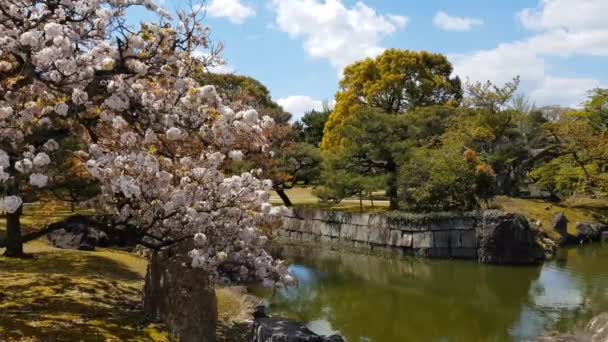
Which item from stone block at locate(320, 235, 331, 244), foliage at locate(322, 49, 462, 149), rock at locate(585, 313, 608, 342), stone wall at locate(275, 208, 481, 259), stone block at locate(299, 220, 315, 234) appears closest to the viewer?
rock at locate(585, 313, 608, 342)

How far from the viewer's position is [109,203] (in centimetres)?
794

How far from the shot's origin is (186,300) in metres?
7.86

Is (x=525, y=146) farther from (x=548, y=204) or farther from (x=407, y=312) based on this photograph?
(x=407, y=312)

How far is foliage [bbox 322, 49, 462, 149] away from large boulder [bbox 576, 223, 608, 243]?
46.6 feet

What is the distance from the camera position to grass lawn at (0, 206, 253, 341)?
24.6 ft

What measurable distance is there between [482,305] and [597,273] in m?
6.29

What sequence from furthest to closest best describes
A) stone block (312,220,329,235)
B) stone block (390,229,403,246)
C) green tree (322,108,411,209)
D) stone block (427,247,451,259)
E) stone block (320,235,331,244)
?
stone block (312,220,329,235), stone block (320,235,331,244), green tree (322,108,411,209), stone block (390,229,403,246), stone block (427,247,451,259)

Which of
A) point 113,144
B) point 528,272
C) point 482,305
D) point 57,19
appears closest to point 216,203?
point 113,144

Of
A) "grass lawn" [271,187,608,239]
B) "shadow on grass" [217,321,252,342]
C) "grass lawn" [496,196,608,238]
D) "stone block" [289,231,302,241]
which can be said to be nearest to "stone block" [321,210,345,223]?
"grass lawn" [271,187,608,239]

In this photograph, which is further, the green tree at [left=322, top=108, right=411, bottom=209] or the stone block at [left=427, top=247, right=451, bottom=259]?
the green tree at [left=322, top=108, right=411, bottom=209]

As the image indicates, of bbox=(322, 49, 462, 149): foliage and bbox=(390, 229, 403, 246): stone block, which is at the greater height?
bbox=(322, 49, 462, 149): foliage

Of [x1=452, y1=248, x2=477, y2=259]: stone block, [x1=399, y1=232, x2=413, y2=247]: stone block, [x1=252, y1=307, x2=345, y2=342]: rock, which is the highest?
[x1=252, y1=307, x2=345, y2=342]: rock

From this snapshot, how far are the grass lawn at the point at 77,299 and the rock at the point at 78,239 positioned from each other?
512 millimetres

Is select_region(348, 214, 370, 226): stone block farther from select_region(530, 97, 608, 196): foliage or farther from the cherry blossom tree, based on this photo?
the cherry blossom tree
